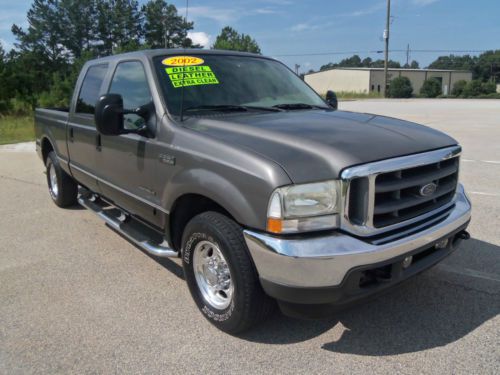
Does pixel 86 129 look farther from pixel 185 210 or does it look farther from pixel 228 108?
pixel 185 210

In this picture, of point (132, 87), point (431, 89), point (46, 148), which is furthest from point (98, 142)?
point (431, 89)

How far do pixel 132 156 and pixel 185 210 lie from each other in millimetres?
796

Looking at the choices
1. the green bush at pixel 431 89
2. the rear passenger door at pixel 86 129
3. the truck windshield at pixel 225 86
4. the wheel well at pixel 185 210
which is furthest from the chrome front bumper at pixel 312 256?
the green bush at pixel 431 89

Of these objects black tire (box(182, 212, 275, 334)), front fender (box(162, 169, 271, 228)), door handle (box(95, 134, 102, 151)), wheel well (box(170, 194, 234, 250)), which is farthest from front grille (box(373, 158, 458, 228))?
door handle (box(95, 134, 102, 151))

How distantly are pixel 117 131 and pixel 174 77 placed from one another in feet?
2.21

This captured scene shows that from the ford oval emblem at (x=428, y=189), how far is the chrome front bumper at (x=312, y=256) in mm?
464

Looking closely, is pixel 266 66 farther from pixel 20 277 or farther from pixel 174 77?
pixel 20 277

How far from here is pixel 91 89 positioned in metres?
4.95

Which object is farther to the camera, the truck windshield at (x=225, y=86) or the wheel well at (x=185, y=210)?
the truck windshield at (x=225, y=86)

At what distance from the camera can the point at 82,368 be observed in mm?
2723

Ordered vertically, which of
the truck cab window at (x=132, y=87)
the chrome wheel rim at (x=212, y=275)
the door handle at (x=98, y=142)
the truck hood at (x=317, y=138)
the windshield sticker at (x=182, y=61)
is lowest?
the chrome wheel rim at (x=212, y=275)

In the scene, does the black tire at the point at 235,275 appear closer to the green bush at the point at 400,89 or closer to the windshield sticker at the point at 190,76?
the windshield sticker at the point at 190,76

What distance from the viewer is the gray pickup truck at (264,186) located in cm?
250

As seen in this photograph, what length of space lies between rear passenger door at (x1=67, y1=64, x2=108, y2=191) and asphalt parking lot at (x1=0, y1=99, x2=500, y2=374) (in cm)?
87
